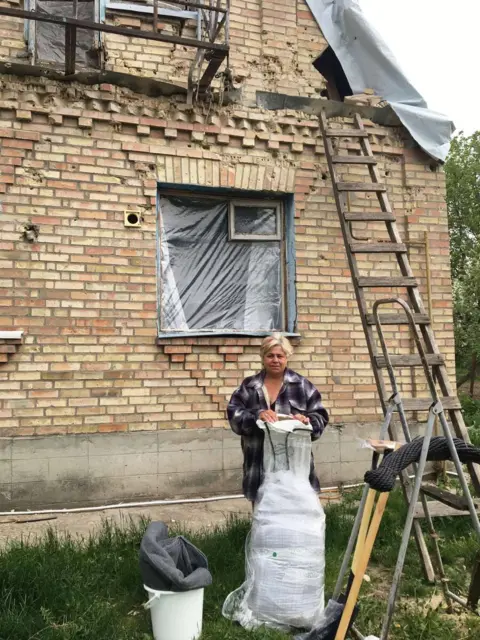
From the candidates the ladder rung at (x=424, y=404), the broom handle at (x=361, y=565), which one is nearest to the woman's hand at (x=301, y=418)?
the broom handle at (x=361, y=565)

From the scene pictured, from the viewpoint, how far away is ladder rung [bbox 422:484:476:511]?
3.01 meters

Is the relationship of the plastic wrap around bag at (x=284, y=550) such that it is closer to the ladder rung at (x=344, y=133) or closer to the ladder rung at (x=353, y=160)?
the ladder rung at (x=353, y=160)

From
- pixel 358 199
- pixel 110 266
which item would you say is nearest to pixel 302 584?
pixel 110 266

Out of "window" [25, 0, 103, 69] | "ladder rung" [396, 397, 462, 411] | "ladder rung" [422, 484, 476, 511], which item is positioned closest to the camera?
"ladder rung" [422, 484, 476, 511]

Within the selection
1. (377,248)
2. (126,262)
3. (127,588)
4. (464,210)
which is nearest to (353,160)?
(377,248)

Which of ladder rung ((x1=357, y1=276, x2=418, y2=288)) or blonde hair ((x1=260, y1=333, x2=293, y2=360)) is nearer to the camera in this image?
blonde hair ((x1=260, y1=333, x2=293, y2=360))

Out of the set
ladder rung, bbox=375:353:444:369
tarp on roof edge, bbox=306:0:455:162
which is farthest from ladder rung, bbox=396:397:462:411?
tarp on roof edge, bbox=306:0:455:162

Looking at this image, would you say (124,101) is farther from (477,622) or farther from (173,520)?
(477,622)

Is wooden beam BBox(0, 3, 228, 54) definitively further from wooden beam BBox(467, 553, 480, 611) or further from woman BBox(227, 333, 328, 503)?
wooden beam BBox(467, 553, 480, 611)

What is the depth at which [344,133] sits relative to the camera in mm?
5355

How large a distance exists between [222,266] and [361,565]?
356cm

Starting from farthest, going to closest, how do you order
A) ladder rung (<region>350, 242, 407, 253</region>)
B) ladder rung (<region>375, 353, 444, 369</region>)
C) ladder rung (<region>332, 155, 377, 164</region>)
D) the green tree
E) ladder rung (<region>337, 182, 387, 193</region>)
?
1. the green tree
2. ladder rung (<region>332, 155, 377, 164</region>)
3. ladder rung (<region>337, 182, 387, 193</region>)
4. ladder rung (<region>350, 242, 407, 253</region>)
5. ladder rung (<region>375, 353, 444, 369</region>)

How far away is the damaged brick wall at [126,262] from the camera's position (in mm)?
4754

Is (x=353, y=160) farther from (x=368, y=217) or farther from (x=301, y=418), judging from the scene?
(x=301, y=418)
